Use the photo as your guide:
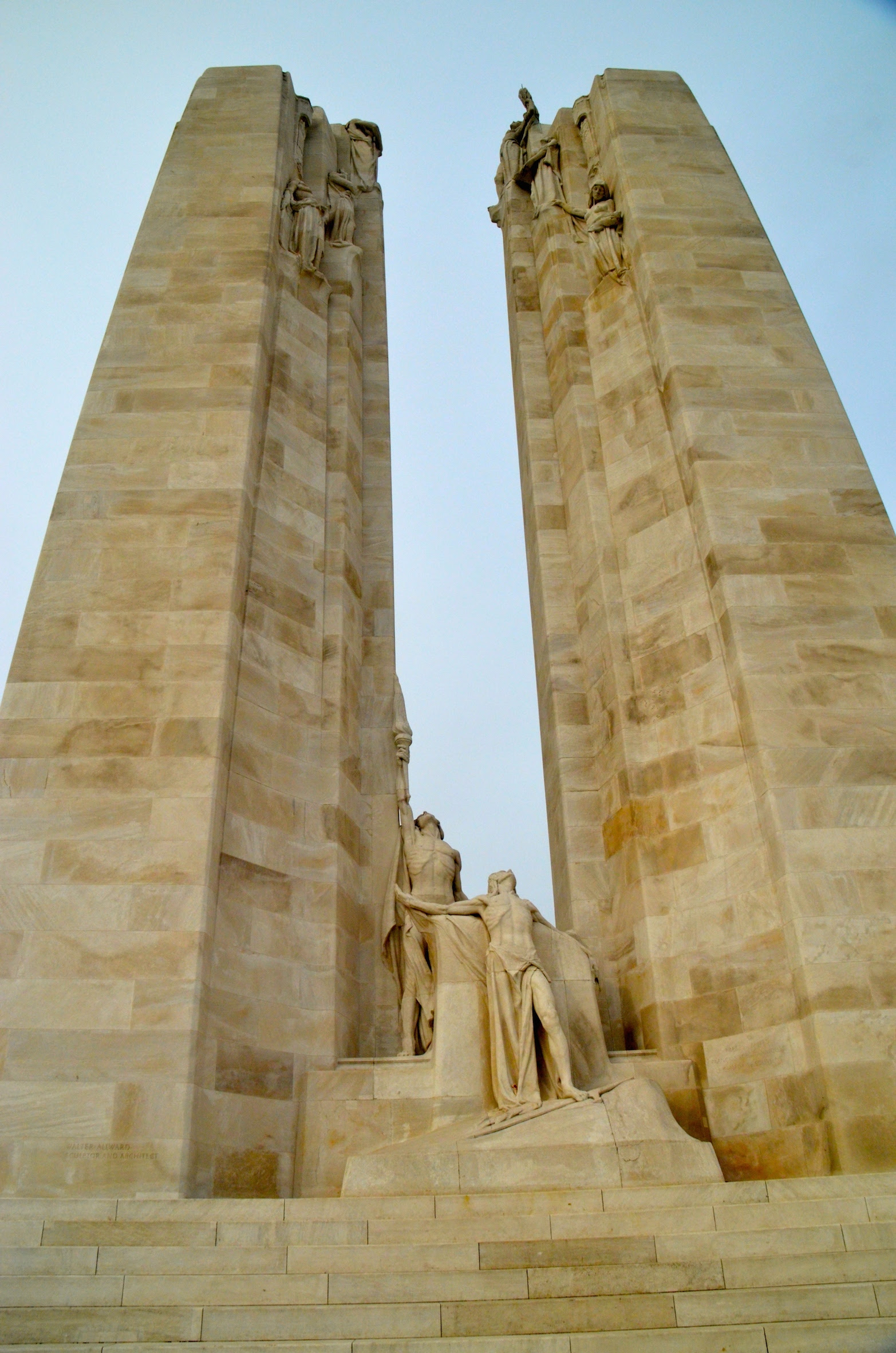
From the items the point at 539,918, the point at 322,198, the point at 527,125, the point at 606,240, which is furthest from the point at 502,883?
the point at 527,125

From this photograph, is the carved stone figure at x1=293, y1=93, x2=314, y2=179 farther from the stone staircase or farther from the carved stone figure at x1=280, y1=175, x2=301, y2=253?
the stone staircase

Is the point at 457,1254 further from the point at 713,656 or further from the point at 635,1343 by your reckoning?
the point at 713,656

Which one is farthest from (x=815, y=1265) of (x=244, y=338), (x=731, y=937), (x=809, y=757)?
(x=244, y=338)

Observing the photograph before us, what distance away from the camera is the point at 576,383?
46.0 feet

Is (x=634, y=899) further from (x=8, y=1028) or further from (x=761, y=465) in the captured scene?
(x=8, y=1028)

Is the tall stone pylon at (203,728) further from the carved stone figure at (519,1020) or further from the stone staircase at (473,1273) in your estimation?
the carved stone figure at (519,1020)

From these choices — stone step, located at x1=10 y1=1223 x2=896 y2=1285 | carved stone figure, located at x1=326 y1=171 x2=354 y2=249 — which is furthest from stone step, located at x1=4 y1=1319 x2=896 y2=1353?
carved stone figure, located at x1=326 y1=171 x2=354 y2=249

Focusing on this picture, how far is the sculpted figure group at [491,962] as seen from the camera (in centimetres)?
817

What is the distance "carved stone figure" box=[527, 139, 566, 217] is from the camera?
53.5 ft

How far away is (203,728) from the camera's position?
9500 mm

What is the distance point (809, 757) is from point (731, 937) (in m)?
1.66

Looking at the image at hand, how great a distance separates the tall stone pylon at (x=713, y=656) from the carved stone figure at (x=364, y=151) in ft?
13.3

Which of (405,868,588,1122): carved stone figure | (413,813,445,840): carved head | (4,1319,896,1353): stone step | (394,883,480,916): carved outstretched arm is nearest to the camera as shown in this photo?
(4,1319,896,1353): stone step

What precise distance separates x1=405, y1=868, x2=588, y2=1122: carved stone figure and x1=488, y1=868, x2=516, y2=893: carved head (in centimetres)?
19
